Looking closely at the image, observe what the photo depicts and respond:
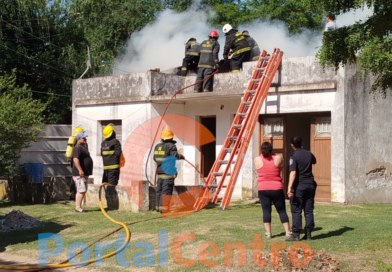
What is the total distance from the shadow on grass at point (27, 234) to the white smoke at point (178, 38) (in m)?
Answer: 13.7

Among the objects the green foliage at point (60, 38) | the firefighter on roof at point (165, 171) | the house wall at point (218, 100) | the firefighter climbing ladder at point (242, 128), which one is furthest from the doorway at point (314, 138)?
the green foliage at point (60, 38)

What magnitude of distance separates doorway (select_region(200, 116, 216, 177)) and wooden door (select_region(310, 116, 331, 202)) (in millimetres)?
3854

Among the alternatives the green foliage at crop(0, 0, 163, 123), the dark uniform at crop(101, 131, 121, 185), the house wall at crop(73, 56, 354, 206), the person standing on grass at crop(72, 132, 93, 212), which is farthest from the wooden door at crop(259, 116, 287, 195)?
the green foliage at crop(0, 0, 163, 123)

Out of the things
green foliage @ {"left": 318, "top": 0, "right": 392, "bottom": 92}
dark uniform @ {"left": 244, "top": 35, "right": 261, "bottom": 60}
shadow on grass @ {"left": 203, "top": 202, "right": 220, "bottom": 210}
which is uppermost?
dark uniform @ {"left": 244, "top": 35, "right": 261, "bottom": 60}

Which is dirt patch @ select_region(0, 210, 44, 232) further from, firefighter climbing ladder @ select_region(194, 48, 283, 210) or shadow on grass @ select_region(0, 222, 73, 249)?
firefighter climbing ladder @ select_region(194, 48, 283, 210)

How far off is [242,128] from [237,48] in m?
3.28

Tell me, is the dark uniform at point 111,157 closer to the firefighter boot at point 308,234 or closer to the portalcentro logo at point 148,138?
the portalcentro logo at point 148,138

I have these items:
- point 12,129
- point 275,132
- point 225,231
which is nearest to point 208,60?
point 275,132

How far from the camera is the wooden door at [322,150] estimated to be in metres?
12.9

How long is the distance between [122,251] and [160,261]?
0.94 metres

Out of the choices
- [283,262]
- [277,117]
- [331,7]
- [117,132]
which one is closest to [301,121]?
[277,117]

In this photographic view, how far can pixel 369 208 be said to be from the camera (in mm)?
11539

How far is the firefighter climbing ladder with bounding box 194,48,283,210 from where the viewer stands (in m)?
11.7

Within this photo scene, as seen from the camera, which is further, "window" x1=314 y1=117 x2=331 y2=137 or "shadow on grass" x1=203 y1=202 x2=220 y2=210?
"window" x1=314 y1=117 x2=331 y2=137
